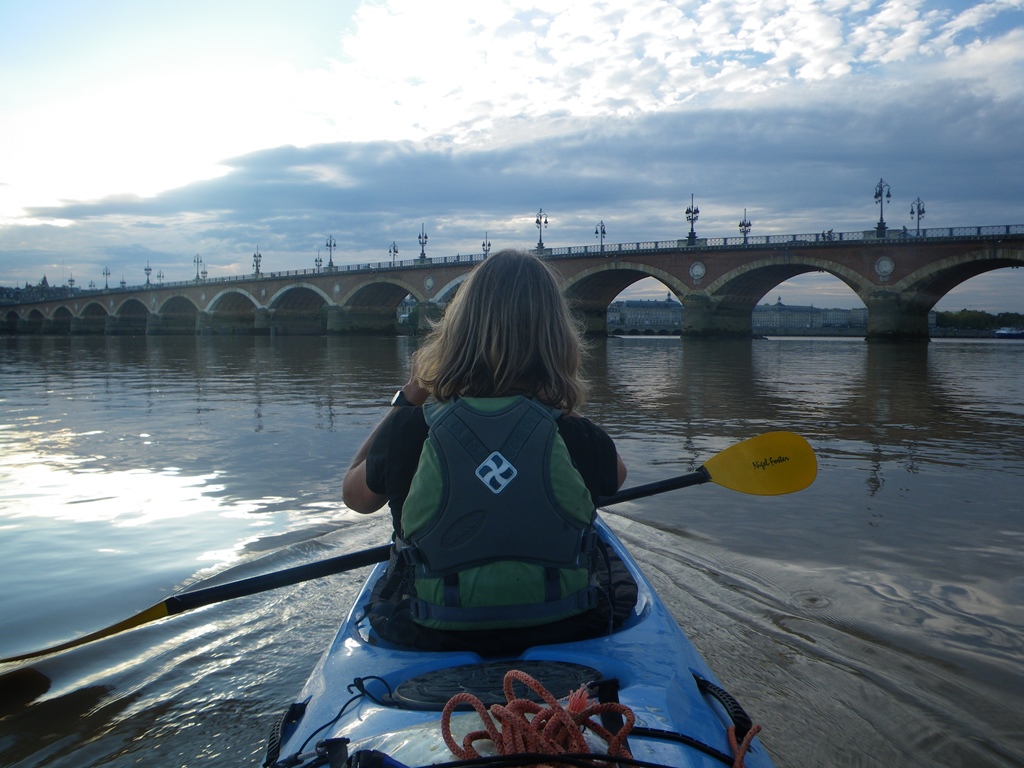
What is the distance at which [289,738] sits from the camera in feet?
5.92

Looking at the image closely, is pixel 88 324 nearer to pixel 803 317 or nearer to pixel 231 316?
pixel 231 316

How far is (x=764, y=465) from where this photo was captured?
12.6 ft

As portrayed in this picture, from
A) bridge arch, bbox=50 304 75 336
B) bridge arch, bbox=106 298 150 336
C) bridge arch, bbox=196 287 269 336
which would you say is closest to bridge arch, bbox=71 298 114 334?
bridge arch, bbox=106 298 150 336

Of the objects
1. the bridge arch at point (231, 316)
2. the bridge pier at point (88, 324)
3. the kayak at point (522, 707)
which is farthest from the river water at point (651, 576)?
the bridge pier at point (88, 324)

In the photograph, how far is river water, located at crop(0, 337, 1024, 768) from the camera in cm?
274

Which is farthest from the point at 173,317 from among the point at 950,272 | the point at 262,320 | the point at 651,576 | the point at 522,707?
the point at 522,707

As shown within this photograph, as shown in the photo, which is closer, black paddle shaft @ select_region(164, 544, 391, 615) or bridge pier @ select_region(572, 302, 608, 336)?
black paddle shaft @ select_region(164, 544, 391, 615)

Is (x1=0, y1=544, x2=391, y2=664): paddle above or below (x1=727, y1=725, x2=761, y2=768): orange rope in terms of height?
below

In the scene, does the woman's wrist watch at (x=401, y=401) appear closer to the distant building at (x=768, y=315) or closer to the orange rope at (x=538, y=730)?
the orange rope at (x=538, y=730)

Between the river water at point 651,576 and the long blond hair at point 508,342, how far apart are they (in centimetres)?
146

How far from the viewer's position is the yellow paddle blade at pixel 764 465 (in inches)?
150

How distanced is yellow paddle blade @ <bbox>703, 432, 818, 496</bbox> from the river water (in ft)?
1.97

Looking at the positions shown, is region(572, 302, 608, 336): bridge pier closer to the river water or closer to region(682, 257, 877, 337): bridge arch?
region(682, 257, 877, 337): bridge arch

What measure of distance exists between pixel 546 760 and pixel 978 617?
3.13 metres
